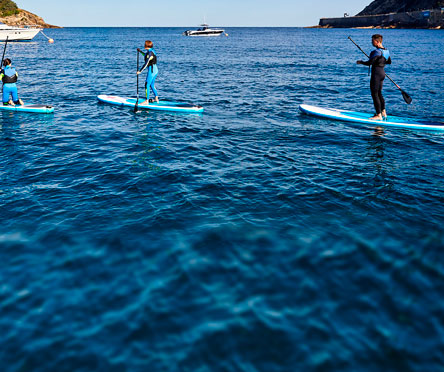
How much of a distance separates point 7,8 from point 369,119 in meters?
179

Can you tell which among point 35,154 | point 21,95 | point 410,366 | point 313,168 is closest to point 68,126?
point 35,154

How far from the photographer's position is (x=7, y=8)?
488 ft

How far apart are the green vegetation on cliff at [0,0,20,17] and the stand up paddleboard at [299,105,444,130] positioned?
16654 centimetres

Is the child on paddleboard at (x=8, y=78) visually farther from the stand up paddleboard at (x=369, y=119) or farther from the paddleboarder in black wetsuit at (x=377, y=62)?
the paddleboarder in black wetsuit at (x=377, y=62)

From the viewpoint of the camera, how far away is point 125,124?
16047 mm

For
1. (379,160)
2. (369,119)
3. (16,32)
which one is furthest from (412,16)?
(379,160)

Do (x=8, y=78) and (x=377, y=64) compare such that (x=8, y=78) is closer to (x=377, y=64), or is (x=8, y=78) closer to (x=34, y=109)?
(x=34, y=109)

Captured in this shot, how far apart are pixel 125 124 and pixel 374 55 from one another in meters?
10.8

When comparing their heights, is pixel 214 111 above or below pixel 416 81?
below

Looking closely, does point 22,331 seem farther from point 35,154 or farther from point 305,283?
point 35,154

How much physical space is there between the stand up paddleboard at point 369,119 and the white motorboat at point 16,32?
8223 cm

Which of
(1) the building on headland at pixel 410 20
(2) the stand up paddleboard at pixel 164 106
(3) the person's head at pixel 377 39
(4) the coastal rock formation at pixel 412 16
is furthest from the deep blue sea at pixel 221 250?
(4) the coastal rock formation at pixel 412 16

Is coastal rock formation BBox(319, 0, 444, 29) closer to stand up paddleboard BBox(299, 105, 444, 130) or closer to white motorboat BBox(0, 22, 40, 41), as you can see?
white motorboat BBox(0, 22, 40, 41)

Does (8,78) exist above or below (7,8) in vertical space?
below
